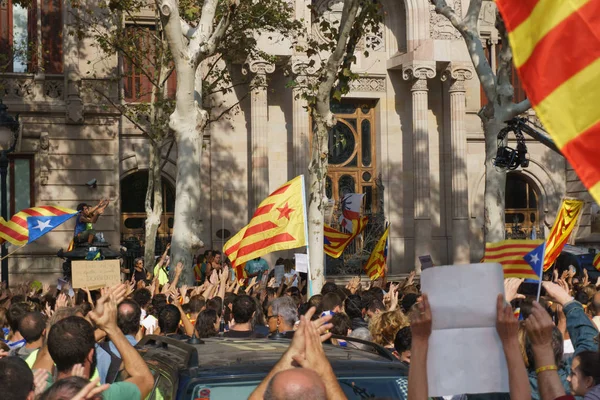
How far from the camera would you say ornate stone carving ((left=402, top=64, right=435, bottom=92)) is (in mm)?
31094

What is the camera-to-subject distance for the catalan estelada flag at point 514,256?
9641 mm

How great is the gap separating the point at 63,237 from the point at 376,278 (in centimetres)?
1067

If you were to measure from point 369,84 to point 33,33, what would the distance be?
34.5ft

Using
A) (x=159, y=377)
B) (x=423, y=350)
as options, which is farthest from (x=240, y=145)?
(x=423, y=350)

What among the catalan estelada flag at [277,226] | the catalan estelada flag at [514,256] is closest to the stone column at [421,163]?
the catalan estelada flag at [277,226]

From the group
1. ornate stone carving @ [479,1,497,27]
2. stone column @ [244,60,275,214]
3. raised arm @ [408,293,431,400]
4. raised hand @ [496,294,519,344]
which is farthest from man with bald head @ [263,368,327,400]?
ornate stone carving @ [479,1,497,27]

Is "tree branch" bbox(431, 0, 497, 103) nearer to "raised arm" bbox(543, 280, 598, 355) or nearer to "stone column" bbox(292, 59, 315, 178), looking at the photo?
"raised arm" bbox(543, 280, 598, 355)

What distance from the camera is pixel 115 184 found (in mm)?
28234

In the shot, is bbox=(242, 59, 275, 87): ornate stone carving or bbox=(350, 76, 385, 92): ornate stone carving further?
bbox=(350, 76, 385, 92): ornate stone carving

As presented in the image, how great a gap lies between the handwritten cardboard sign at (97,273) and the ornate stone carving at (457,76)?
69.8 feet

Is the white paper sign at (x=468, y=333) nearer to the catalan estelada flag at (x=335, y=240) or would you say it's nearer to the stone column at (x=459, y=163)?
the catalan estelada flag at (x=335, y=240)

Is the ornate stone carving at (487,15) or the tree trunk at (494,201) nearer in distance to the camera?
the tree trunk at (494,201)

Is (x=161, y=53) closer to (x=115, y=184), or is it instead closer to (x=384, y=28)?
(x=115, y=184)

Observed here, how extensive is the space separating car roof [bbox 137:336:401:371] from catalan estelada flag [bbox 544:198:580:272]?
8.73m
